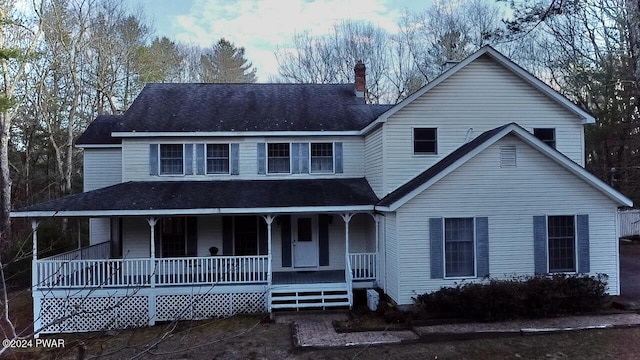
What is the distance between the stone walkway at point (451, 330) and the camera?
9.80 metres

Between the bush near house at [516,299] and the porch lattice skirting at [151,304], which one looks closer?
the bush near house at [516,299]

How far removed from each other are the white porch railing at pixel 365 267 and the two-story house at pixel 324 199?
90 mm

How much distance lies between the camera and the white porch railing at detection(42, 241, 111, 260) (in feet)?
44.6

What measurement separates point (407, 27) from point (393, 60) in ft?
10.0

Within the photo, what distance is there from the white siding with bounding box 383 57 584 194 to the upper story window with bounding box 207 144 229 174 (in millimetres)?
5775

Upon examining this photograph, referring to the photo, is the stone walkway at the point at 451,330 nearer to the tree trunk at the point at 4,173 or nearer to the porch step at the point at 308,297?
the porch step at the point at 308,297

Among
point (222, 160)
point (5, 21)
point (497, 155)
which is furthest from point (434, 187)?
point (5, 21)

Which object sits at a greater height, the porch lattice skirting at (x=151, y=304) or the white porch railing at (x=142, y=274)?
the white porch railing at (x=142, y=274)

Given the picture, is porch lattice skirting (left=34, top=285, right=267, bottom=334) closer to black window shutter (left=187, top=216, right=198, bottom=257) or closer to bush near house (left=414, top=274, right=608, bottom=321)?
black window shutter (left=187, top=216, right=198, bottom=257)

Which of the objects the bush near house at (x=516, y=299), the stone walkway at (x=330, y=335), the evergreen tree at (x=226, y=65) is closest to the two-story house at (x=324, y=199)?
the bush near house at (x=516, y=299)


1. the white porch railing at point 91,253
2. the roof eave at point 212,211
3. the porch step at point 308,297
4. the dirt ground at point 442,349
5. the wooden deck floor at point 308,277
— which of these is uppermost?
the roof eave at point 212,211

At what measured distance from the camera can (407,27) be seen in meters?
36.2

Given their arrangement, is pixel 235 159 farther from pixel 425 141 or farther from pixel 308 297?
pixel 425 141

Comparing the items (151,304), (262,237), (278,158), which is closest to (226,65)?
(278,158)
